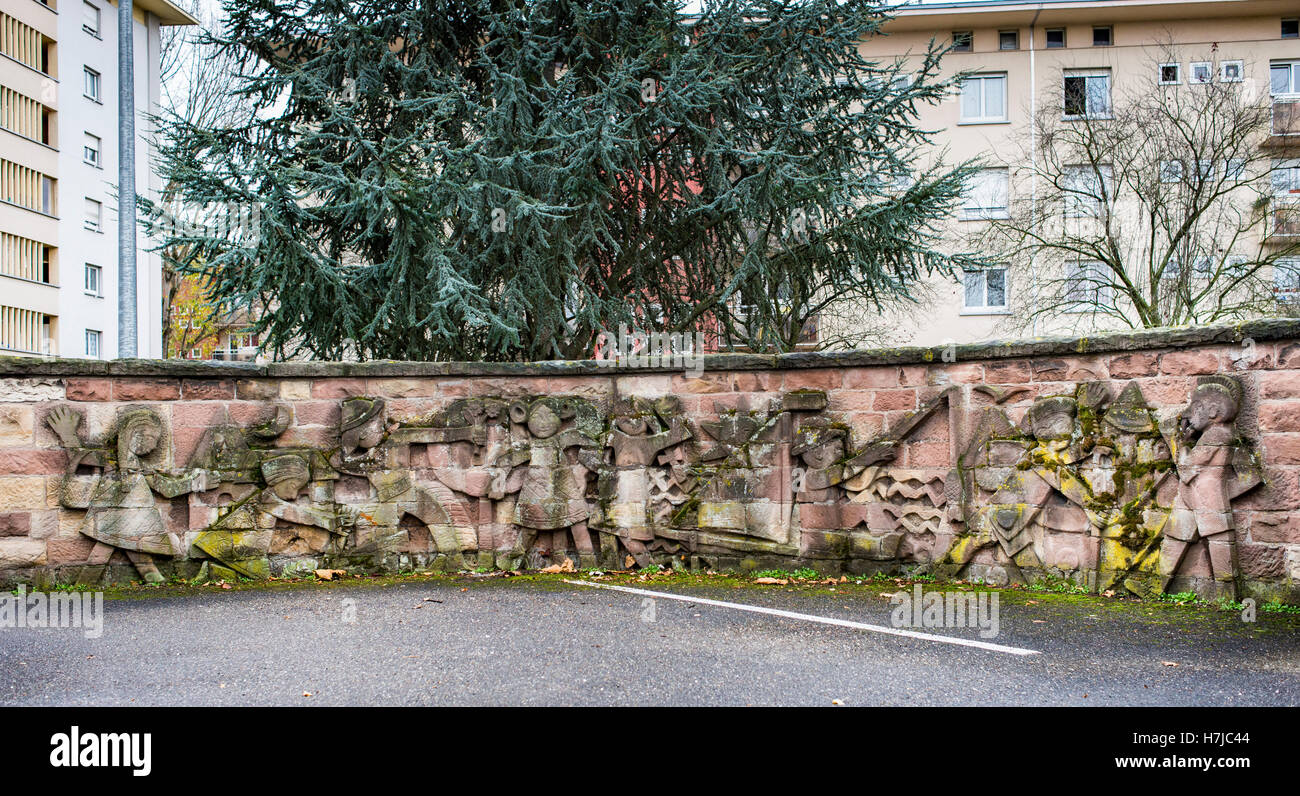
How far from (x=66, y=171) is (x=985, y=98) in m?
29.1

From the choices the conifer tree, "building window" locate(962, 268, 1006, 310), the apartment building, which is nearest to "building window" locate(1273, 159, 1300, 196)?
"building window" locate(962, 268, 1006, 310)

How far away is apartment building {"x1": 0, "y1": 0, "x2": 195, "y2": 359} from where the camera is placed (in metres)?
28.7

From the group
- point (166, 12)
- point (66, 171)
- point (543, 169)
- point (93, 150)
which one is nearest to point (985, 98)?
point (543, 169)

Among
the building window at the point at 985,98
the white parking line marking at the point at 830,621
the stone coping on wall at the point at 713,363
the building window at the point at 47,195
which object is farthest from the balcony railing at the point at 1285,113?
the building window at the point at 47,195

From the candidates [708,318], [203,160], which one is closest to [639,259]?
[708,318]

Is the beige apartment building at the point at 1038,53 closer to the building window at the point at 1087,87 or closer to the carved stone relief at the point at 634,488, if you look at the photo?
the building window at the point at 1087,87

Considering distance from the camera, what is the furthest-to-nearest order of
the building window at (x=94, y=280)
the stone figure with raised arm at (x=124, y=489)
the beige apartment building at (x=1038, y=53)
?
the building window at (x=94, y=280) → the beige apartment building at (x=1038, y=53) → the stone figure with raised arm at (x=124, y=489)

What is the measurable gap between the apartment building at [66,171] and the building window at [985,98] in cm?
2436

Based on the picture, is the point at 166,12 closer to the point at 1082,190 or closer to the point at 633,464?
the point at 1082,190

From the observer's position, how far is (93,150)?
3184cm

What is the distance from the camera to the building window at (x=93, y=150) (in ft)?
104

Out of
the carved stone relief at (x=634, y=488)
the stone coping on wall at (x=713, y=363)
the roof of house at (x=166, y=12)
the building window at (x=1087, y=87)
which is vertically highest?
the roof of house at (x=166, y=12)

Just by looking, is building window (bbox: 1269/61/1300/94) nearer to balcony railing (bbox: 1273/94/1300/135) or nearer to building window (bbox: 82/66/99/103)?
balcony railing (bbox: 1273/94/1300/135)

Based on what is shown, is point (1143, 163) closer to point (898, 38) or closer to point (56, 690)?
point (898, 38)
